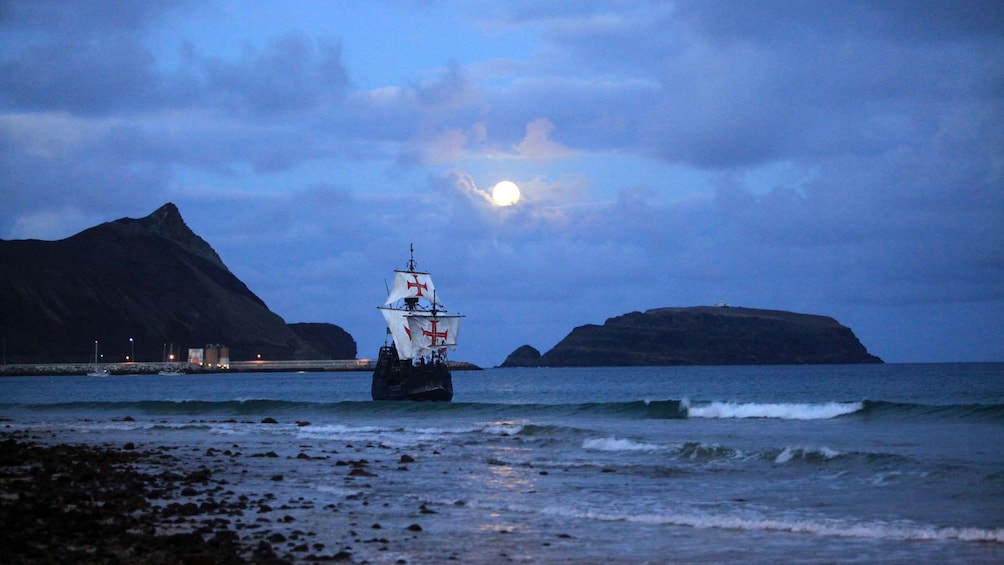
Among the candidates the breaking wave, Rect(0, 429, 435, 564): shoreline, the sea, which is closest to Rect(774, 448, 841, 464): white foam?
the sea

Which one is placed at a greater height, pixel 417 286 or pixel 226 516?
pixel 417 286

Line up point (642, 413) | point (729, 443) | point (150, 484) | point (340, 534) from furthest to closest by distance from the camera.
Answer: point (642, 413) → point (729, 443) → point (150, 484) → point (340, 534)

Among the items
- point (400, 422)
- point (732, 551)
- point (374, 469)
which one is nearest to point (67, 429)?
point (400, 422)

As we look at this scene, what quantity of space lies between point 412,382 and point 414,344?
665 cm

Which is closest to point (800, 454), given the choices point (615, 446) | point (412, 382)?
point (615, 446)

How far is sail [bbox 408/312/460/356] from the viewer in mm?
76625

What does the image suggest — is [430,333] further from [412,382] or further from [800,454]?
[800,454]

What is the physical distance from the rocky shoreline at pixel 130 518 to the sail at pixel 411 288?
56688 millimetres

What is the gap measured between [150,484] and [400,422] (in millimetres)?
28143

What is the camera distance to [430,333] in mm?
77625

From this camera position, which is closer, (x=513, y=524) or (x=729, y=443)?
(x=513, y=524)

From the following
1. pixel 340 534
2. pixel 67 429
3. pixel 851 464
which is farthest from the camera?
pixel 67 429

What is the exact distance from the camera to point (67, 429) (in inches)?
1647

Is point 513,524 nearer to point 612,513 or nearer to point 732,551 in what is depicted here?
point 612,513
